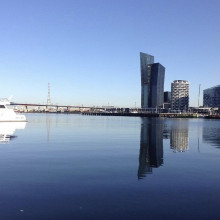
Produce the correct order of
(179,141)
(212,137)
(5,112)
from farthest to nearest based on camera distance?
(5,112) < (212,137) < (179,141)

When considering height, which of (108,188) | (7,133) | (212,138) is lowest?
(7,133)

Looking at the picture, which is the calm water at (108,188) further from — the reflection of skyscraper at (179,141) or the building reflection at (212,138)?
the building reflection at (212,138)

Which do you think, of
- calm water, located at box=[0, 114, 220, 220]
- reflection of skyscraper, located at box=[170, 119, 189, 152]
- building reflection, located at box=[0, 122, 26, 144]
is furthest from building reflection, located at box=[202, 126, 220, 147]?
building reflection, located at box=[0, 122, 26, 144]

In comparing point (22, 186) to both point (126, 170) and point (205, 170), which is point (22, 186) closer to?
point (126, 170)

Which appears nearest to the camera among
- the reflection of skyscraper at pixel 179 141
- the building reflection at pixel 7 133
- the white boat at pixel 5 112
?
the reflection of skyscraper at pixel 179 141

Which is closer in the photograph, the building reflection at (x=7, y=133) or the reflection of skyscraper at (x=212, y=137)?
the building reflection at (x=7, y=133)

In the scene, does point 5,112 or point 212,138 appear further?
point 5,112

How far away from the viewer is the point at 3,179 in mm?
16375

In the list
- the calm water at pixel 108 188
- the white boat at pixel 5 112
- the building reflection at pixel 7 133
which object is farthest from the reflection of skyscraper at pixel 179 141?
the white boat at pixel 5 112

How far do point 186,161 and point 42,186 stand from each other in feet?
44.8

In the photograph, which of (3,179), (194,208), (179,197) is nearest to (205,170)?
(179,197)

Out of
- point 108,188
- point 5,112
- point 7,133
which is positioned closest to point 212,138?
point 7,133

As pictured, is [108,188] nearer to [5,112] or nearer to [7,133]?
[7,133]

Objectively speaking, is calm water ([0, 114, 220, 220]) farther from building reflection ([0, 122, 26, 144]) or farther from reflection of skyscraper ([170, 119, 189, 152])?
building reflection ([0, 122, 26, 144])
